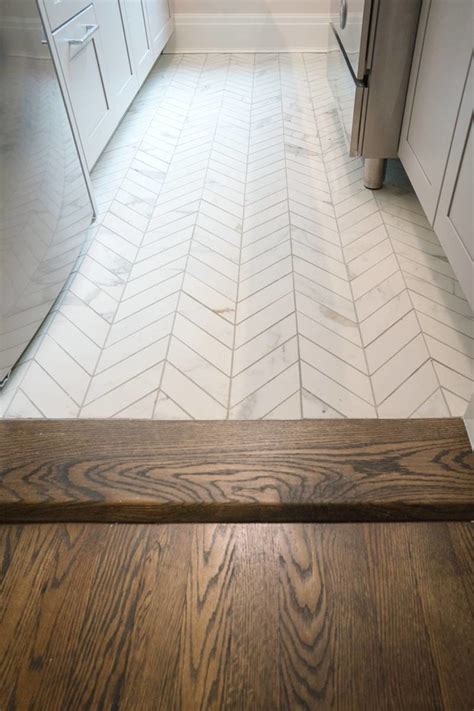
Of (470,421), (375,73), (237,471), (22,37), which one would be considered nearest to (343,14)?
(375,73)

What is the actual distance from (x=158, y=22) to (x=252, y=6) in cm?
78

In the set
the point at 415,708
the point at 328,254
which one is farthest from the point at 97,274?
the point at 415,708

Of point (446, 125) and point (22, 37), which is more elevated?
point (22, 37)

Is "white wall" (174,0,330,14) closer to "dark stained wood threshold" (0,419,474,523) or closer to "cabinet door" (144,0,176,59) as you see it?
"cabinet door" (144,0,176,59)

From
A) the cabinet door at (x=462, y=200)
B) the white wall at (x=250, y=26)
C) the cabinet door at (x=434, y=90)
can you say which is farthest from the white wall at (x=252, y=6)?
the cabinet door at (x=462, y=200)

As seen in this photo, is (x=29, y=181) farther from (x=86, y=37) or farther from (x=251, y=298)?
(x=86, y=37)

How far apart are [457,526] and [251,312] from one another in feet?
2.78

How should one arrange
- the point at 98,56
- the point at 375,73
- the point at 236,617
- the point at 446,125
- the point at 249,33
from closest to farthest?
the point at 236,617
the point at 446,125
the point at 375,73
the point at 98,56
the point at 249,33

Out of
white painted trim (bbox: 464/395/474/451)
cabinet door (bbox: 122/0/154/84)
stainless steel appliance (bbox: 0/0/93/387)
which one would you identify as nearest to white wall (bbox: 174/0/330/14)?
cabinet door (bbox: 122/0/154/84)

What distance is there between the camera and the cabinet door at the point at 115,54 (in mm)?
2166

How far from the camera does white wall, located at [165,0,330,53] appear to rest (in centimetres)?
357

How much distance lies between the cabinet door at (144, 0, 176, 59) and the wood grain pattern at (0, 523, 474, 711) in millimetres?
2883

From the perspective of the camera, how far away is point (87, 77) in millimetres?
1960

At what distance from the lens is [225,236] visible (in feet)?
6.51
